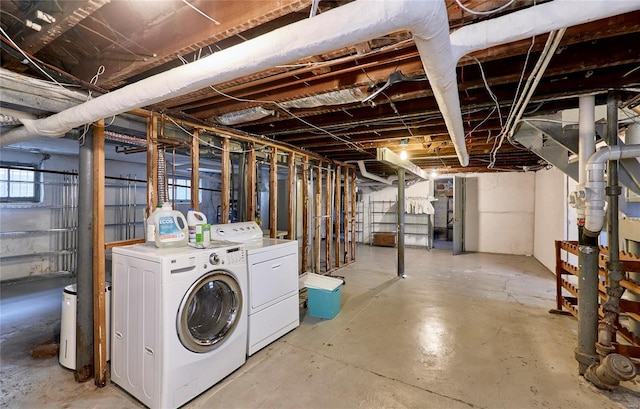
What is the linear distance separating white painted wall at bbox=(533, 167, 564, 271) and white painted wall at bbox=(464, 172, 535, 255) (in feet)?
0.89

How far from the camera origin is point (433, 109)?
8.09 ft

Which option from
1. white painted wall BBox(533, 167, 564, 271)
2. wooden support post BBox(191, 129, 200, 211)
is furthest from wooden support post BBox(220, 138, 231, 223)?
white painted wall BBox(533, 167, 564, 271)

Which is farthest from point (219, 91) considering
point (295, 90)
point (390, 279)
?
point (390, 279)

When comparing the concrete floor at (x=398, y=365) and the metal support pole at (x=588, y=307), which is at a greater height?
the metal support pole at (x=588, y=307)

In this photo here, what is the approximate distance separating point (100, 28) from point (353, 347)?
116 inches

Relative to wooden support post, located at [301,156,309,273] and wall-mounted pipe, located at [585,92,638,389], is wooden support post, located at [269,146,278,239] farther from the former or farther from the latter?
wall-mounted pipe, located at [585,92,638,389]

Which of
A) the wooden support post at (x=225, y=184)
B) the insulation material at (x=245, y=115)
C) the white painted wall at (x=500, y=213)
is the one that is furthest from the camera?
the white painted wall at (x=500, y=213)

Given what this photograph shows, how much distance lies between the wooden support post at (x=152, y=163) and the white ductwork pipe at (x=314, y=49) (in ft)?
2.13

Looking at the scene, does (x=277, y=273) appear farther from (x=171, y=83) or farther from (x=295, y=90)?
(x=171, y=83)

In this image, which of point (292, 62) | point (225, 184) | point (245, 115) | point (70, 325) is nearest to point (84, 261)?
point (70, 325)

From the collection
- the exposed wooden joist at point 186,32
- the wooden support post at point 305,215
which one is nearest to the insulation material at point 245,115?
the exposed wooden joist at point 186,32

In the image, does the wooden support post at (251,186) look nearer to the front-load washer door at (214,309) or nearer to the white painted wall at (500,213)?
the front-load washer door at (214,309)

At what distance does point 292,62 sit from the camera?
1.57 meters

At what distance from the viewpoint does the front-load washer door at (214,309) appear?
2.04m
